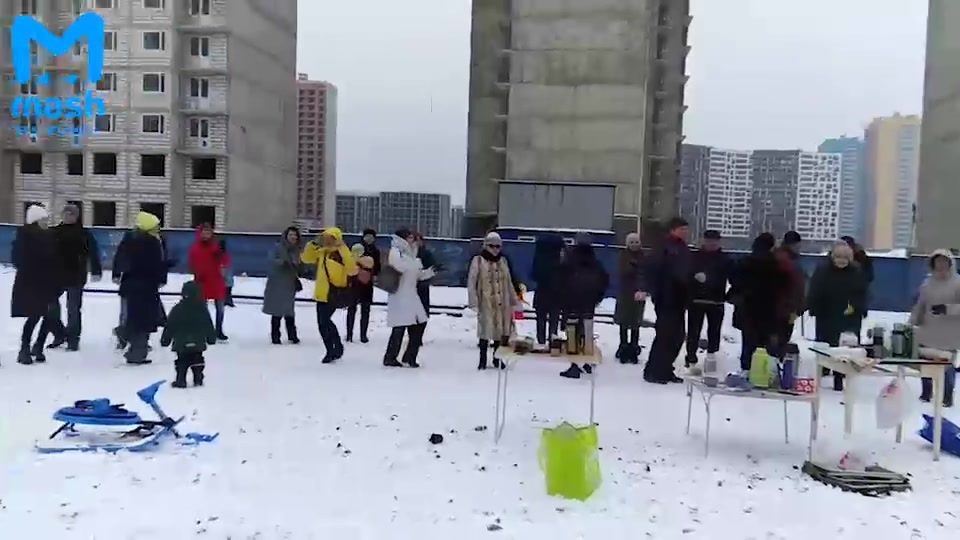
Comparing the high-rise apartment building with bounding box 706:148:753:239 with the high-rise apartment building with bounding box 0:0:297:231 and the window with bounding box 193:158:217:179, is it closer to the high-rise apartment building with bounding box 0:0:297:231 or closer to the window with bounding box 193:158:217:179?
the high-rise apartment building with bounding box 0:0:297:231

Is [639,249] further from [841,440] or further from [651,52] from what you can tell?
[651,52]

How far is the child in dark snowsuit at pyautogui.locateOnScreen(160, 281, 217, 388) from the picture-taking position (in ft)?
27.3

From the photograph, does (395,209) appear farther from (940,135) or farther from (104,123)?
(940,135)

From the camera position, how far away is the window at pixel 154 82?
44.5 m

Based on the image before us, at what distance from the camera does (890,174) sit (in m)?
81.9

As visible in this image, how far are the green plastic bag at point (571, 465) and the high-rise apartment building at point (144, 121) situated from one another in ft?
139

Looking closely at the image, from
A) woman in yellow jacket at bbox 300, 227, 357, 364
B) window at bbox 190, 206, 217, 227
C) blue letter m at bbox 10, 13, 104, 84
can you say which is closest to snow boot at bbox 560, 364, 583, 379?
woman in yellow jacket at bbox 300, 227, 357, 364

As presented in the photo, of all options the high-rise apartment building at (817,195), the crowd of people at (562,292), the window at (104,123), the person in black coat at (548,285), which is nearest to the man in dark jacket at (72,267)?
the crowd of people at (562,292)

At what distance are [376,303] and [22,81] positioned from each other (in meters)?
36.8

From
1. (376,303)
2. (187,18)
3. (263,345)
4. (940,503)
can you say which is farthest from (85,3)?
(940,503)

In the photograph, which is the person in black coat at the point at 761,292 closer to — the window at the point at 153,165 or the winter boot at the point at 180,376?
the winter boot at the point at 180,376

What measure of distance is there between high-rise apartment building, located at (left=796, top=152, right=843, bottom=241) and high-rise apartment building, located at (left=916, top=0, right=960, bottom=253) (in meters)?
36.4

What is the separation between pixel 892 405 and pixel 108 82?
4499cm

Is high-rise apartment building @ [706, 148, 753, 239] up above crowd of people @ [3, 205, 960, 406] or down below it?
above
